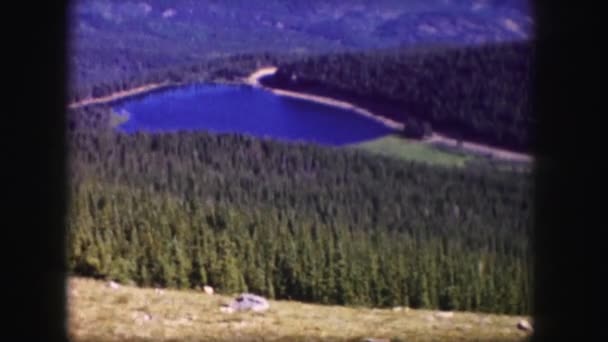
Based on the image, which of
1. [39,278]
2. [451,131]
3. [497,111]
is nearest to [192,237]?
[39,278]

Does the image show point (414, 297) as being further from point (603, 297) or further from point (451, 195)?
point (451, 195)

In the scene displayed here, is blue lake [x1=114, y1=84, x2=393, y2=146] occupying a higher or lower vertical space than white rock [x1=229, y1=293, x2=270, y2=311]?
higher

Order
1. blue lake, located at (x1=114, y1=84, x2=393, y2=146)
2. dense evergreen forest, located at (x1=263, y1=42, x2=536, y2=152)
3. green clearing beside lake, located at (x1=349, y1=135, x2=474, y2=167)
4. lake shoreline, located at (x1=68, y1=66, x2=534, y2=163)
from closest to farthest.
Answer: lake shoreline, located at (x1=68, y1=66, x2=534, y2=163) < green clearing beside lake, located at (x1=349, y1=135, x2=474, y2=167) < dense evergreen forest, located at (x1=263, y1=42, x2=536, y2=152) < blue lake, located at (x1=114, y1=84, x2=393, y2=146)

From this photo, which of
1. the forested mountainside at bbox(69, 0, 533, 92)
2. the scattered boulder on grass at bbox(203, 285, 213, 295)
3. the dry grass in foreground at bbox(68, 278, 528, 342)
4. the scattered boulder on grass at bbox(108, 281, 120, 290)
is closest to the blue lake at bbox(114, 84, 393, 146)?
the forested mountainside at bbox(69, 0, 533, 92)

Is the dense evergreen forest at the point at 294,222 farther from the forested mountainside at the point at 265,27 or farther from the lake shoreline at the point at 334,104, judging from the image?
the forested mountainside at the point at 265,27

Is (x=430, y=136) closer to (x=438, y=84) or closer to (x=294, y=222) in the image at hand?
(x=438, y=84)

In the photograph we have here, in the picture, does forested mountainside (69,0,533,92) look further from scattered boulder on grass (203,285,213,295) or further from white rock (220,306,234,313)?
white rock (220,306,234,313)
